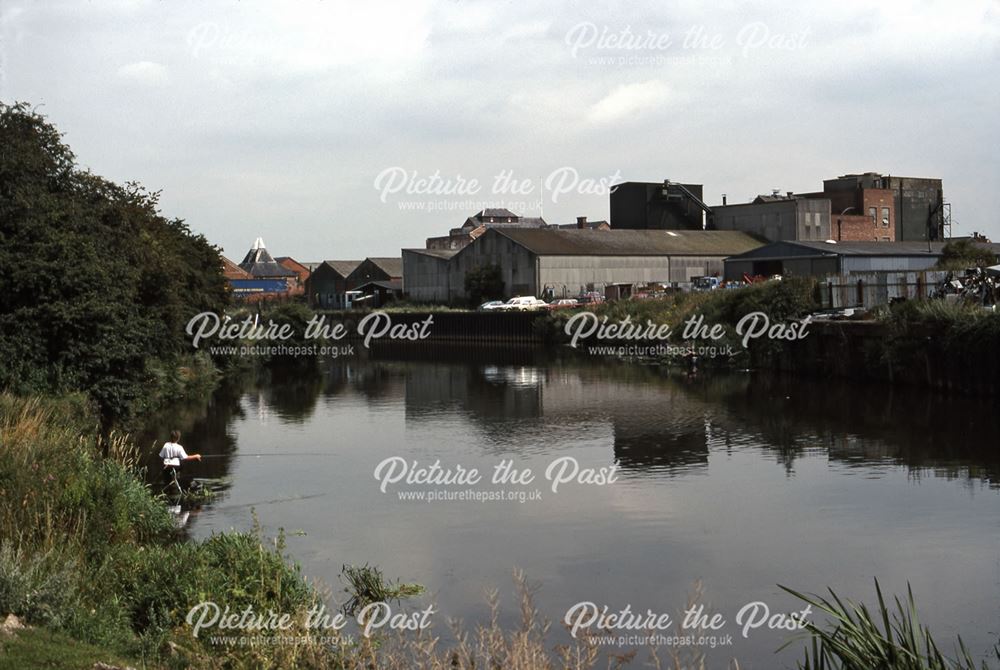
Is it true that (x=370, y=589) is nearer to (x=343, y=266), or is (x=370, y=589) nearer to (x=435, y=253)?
(x=435, y=253)

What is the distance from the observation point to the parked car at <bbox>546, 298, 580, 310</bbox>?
82250mm

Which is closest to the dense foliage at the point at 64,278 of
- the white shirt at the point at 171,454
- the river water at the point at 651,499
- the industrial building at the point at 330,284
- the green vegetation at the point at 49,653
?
the river water at the point at 651,499

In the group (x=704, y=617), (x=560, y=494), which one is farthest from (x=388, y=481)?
(x=704, y=617)

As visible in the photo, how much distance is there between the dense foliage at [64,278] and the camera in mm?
29016

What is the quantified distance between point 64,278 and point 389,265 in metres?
96.2

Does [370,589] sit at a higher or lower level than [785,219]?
lower

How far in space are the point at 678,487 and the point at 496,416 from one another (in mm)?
15098

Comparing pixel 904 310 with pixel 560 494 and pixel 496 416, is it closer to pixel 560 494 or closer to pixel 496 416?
pixel 496 416

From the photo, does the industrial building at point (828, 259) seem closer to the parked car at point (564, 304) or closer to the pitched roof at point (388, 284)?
the parked car at point (564, 304)

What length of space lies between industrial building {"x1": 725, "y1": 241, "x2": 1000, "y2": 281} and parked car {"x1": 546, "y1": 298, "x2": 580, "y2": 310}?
11.9 meters

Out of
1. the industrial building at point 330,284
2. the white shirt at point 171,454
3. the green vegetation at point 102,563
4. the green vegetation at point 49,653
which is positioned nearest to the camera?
the green vegetation at point 49,653

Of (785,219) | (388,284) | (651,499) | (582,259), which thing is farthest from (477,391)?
(388,284)

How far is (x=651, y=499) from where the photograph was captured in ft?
76.7

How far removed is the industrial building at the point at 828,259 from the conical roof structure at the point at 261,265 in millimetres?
68869
